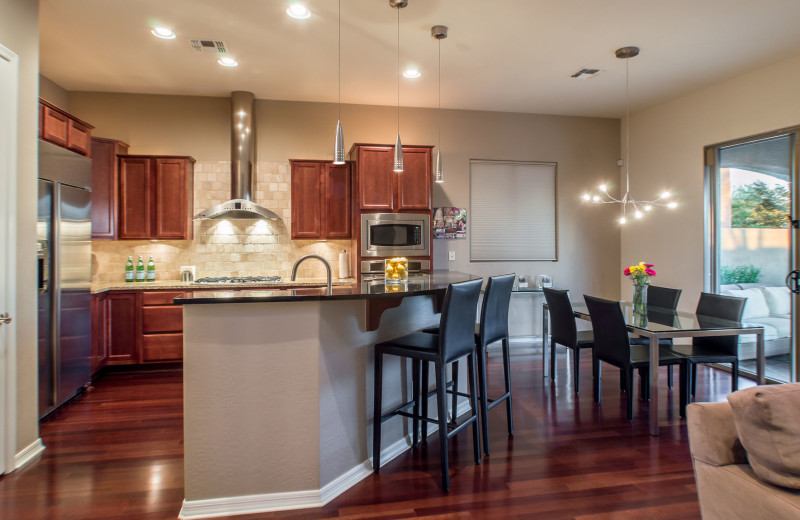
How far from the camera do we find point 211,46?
3.97 m

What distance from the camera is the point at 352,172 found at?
5305 millimetres

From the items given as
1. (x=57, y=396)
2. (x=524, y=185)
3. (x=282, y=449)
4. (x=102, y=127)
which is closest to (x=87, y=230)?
(x=57, y=396)

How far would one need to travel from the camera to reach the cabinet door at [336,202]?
17.5 feet

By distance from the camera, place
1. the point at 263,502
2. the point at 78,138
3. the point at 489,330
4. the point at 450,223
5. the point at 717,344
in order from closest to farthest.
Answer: the point at 263,502 → the point at 489,330 → the point at 717,344 → the point at 78,138 → the point at 450,223

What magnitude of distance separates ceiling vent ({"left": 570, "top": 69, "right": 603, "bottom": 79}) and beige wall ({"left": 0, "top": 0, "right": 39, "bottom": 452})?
437 centimetres

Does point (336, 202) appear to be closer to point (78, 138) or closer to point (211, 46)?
point (211, 46)

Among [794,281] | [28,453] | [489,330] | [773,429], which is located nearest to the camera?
[773,429]

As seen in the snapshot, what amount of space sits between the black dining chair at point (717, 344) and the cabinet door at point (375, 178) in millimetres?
3048

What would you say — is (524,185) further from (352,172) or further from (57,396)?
(57,396)

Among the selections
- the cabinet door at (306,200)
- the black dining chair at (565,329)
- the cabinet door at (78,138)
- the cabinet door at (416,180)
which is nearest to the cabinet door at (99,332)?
the cabinet door at (78,138)

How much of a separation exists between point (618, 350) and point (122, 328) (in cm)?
452

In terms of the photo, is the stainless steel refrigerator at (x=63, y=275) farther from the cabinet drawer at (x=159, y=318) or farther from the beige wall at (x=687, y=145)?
the beige wall at (x=687, y=145)

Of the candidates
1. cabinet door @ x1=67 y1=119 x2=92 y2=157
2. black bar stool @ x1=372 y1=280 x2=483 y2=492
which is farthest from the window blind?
cabinet door @ x1=67 y1=119 x2=92 y2=157

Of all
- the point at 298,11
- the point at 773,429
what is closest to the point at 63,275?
the point at 298,11
